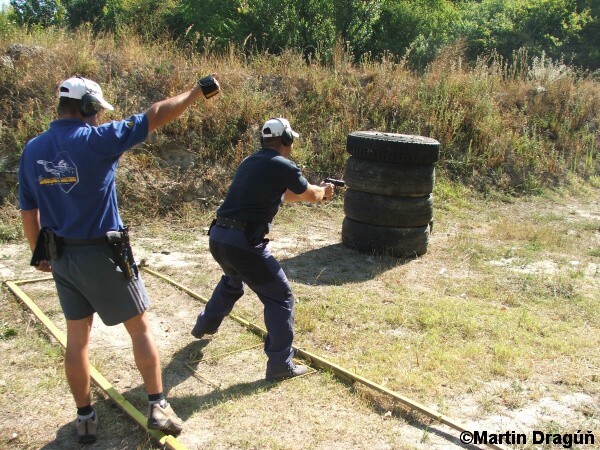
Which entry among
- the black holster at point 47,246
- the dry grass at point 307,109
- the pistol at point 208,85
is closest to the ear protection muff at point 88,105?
the pistol at point 208,85

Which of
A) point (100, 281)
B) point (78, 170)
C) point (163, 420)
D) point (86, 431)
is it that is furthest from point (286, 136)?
point (86, 431)

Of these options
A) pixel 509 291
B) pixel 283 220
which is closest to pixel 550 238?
pixel 509 291

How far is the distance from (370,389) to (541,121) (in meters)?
11.6

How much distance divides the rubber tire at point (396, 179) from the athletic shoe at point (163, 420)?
480 cm

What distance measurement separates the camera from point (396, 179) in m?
7.78

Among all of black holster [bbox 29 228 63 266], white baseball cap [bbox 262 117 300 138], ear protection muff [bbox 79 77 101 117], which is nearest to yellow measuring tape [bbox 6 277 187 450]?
black holster [bbox 29 228 63 266]

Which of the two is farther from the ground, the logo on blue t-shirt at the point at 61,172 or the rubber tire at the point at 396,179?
the logo on blue t-shirt at the point at 61,172

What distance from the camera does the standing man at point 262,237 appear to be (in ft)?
14.6

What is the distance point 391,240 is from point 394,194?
23.7 inches

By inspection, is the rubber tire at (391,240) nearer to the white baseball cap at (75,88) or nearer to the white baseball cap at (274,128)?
the white baseball cap at (274,128)

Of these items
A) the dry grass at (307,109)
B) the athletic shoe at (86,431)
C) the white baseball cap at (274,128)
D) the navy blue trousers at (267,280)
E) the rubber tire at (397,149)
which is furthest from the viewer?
the dry grass at (307,109)

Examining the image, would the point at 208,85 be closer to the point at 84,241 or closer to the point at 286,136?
the point at 286,136

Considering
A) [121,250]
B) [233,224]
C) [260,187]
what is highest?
[260,187]

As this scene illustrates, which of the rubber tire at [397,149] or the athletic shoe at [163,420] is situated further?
the rubber tire at [397,149]
